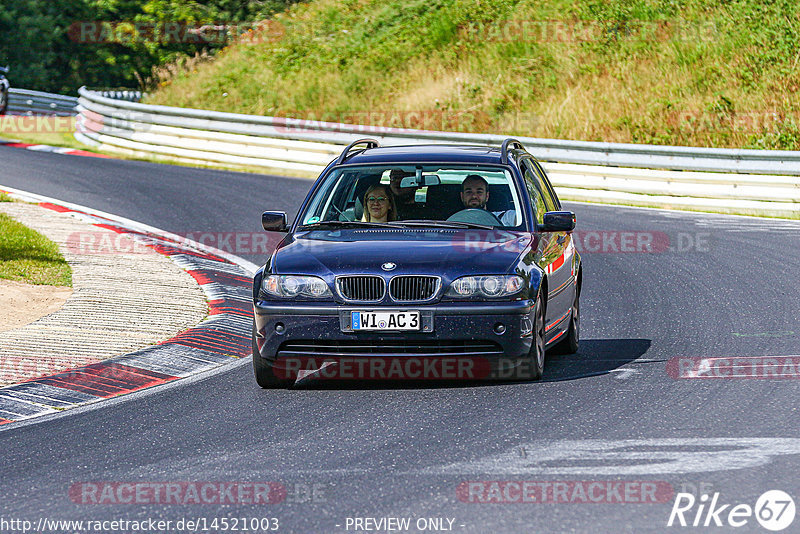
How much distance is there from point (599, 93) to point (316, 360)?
69.5 feet

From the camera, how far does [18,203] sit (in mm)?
18594

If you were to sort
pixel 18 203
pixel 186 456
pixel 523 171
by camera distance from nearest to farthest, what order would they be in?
pixel 186 456 → pixel 523 171 → pixel 18 203

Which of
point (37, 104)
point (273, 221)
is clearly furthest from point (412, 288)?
point (37, 104)

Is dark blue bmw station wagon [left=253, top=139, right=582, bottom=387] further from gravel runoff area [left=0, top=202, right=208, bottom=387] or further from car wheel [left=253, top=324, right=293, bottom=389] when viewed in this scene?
gravel runoff area [left=0, top=202, right=208, bottom=387]

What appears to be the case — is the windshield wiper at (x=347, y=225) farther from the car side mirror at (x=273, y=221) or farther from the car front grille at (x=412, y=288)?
the car front grille at (x=412, y=288)

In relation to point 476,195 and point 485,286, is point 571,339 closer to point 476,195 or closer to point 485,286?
point 476,195

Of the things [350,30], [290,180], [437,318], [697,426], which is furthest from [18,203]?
[350,30]

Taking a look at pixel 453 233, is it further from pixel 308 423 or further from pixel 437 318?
pixel 308 423

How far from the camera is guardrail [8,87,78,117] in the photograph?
137ft

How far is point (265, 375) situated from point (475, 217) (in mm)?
1985

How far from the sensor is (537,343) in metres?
8.45

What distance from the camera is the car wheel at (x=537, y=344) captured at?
835 centimetres

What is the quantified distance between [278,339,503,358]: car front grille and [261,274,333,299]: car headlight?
32cm

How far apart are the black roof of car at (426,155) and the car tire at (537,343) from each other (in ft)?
5.16
